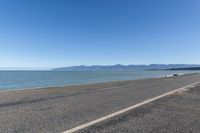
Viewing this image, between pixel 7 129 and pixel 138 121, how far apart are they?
3.55 metres

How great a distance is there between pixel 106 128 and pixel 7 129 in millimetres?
2435

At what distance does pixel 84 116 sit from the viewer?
23.6 feet

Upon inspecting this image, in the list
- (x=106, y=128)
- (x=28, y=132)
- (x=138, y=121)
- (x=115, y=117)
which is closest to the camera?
(x=28, y=132)

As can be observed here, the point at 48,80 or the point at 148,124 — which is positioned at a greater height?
the point at 148,124

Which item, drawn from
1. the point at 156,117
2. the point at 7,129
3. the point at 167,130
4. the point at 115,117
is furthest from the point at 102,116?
the point at 7,129

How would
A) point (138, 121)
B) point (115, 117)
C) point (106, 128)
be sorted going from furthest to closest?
point (115, 117) < point (138, 121) < point (106, 128)

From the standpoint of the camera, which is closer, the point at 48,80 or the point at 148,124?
the point at 148,124

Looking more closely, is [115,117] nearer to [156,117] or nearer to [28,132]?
[156,117]

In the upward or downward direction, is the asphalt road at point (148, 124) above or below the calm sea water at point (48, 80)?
above

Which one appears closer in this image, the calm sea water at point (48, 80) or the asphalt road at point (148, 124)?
the asphalt road at point (148, 124)

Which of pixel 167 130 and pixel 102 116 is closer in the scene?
pixel 167 130

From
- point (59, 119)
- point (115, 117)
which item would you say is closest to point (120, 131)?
point (115, 117)

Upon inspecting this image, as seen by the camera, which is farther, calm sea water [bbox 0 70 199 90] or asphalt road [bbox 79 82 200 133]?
calm sea water [bbox 0 70 199 90]

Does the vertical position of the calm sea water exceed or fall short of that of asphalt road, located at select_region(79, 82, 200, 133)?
it falls short
